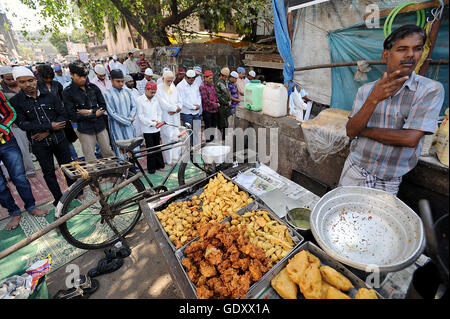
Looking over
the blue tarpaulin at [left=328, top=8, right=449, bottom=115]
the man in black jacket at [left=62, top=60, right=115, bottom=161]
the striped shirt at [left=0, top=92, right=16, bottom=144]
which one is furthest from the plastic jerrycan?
the striped shirt at [left=0, top=92, right=16, bottom=144]

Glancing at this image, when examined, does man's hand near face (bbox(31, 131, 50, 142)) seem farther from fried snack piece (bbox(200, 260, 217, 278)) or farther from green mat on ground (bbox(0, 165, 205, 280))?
fried snack piece (bbox(200, 260, 217, 278))

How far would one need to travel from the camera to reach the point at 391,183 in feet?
6.17

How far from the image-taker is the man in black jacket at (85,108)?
13.1 ft

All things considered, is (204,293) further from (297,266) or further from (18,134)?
(18,134)

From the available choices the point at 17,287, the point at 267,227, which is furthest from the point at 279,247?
the point at 17,287

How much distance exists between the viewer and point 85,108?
4.18 meters

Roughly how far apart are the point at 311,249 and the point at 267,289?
1.55 ft

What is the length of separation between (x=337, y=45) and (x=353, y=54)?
34 cm

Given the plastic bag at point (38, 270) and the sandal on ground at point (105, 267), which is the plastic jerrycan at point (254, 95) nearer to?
the sandal on ground at point (105, 267)

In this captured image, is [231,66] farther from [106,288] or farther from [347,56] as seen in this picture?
[106,288]

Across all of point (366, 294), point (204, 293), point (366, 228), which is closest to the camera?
point (366, 294)

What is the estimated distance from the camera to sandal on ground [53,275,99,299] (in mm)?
2376

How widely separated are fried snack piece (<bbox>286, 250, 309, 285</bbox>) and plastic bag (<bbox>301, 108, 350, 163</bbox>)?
1499mm
